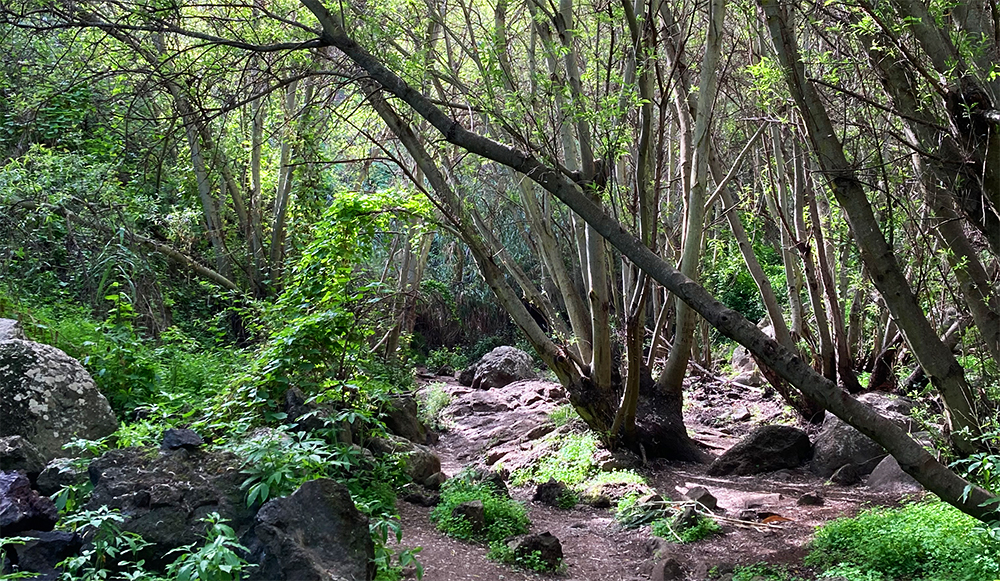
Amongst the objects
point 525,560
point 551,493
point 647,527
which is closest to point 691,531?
point 647,527

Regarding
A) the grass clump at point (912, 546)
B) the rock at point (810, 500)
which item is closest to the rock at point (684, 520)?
the grass clump at point (912, 546)

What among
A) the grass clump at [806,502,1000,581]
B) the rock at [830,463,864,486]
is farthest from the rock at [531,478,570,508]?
the rock at [830,463,864,486]

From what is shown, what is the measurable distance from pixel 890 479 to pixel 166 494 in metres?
5.99

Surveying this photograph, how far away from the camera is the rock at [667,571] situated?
16.6 feet

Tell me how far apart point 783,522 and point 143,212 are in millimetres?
7498

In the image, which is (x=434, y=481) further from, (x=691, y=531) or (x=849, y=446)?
Answer: (x=849, y=446)

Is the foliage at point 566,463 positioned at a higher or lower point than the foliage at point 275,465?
lower

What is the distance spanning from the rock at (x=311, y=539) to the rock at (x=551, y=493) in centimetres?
367

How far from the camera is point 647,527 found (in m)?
6.31

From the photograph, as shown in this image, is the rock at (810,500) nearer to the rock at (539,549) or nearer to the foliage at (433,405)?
the rock at (539,549)

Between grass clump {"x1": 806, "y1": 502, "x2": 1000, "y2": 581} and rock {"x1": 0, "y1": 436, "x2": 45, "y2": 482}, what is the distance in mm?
4827

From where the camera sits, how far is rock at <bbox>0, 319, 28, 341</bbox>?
5371 mm

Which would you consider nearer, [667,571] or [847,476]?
[667,571]

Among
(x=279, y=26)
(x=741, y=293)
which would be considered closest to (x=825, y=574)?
(x=279, y=26)
